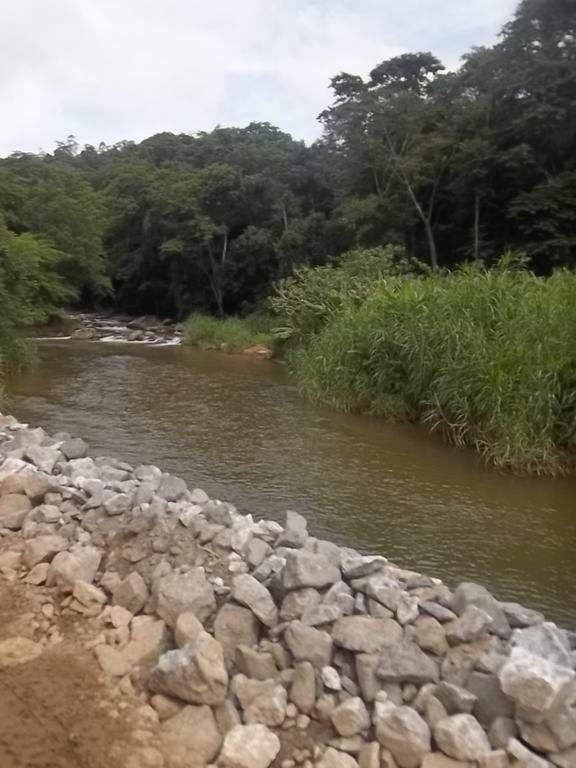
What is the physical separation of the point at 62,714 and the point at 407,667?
1552mm

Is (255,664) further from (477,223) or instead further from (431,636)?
(477,223)

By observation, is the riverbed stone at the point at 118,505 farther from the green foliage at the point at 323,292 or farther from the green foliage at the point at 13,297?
the green foliage at the point at 323,292

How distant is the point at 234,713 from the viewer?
3164 millimetres

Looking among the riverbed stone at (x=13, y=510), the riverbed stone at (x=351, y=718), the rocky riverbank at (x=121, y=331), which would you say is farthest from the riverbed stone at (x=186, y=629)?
the rocky riverbank at (x=121, y=331)

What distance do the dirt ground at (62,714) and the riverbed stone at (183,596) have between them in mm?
432

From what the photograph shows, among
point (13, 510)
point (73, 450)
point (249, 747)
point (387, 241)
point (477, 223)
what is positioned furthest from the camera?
point (387, 241)

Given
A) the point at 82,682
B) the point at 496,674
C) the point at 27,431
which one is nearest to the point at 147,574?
the point at 82,682

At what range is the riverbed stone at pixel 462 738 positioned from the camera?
2.86 metres

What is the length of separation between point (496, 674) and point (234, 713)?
117cm

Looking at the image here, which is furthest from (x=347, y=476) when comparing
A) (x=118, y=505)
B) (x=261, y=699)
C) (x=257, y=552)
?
(x=261, y=699)

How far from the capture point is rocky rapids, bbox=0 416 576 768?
9.62 ft

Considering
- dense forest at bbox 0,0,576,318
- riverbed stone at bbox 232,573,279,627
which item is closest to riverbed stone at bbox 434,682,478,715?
riverbed stone at bbox 232,573,279,627

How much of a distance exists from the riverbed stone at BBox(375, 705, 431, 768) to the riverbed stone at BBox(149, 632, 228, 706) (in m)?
0.73

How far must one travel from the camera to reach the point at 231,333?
2398 cm
